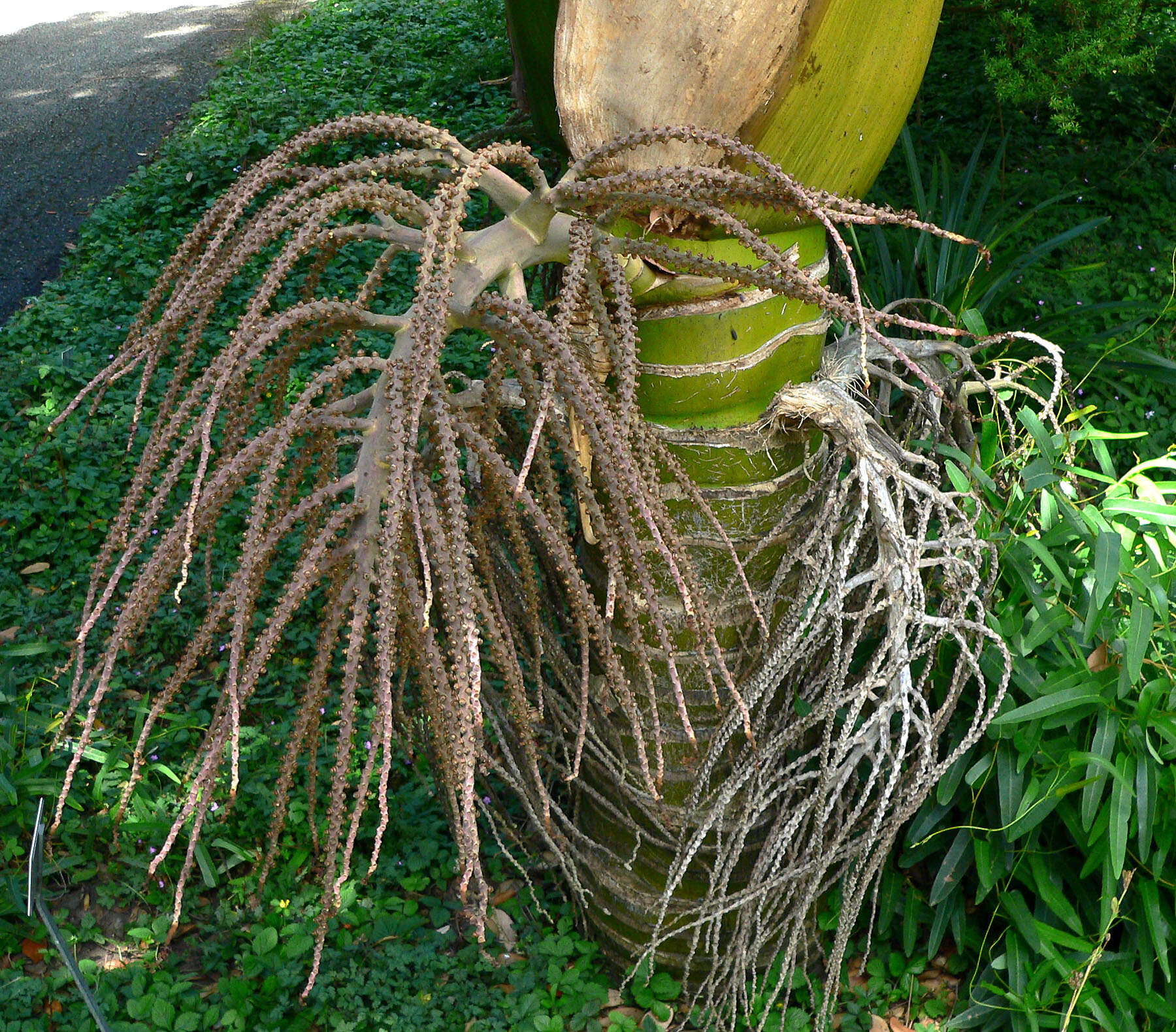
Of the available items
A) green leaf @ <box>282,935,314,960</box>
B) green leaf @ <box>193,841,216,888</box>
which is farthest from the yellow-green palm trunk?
green leaf @ <box>193,841,216,888</box>

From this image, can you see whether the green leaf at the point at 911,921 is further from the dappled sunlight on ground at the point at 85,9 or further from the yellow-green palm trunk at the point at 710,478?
the dappled sunlight on ground at the point at 85,9

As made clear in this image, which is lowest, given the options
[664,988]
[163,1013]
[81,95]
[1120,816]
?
[664,988]

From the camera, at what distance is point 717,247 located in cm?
178

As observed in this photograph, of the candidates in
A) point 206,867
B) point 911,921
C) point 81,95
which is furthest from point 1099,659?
point 81,95

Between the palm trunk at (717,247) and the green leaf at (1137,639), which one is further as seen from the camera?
the green leaf at (1137,639)

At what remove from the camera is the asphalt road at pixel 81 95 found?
567 cm

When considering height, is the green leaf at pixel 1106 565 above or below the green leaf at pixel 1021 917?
above

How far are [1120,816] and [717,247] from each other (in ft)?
4.20

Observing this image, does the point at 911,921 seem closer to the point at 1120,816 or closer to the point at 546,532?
the point at 1120,816

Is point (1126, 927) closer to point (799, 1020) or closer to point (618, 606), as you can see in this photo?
point (799, 1020)

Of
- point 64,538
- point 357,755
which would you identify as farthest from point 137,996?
point 64,538

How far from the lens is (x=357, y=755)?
3.00m

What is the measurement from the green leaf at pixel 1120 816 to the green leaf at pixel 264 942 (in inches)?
70.7

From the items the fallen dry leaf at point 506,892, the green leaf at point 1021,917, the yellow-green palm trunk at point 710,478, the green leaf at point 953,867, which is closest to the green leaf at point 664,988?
the yellow-green palm trunk at point 710,478
